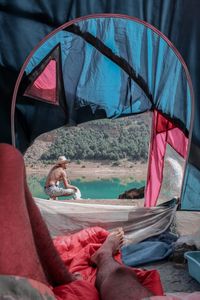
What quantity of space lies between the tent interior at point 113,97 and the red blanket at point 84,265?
26 centimetres

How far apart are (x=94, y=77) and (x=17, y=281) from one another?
2676 millimetres

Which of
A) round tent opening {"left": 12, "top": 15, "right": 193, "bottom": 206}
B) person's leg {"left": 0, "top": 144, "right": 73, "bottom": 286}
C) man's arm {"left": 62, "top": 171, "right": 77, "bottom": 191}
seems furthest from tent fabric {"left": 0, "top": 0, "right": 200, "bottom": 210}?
man's arm {"left": 62, "top": 171, "right": 77, "bottom": 191}

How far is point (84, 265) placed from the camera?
99.4 inches

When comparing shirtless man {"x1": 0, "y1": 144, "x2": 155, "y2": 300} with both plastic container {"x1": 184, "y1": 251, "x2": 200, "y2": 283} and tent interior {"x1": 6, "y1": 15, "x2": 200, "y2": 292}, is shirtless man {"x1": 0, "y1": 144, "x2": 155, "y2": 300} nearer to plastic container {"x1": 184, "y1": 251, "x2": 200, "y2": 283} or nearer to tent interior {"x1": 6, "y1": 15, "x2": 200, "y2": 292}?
plastic container {"x1": 184, "y1": 251, "x2": 200, "y2": 283}

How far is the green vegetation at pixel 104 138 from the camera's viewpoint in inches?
167

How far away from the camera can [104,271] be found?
5.62 ft

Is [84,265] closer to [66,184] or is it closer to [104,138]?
[66,184]

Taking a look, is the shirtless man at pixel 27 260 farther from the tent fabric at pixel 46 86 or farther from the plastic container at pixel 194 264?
the tent fabric at pixel 46 86

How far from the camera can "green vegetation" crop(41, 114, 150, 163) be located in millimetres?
4246

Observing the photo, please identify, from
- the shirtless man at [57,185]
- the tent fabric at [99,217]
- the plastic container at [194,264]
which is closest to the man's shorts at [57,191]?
the shirtless man at [57,185]

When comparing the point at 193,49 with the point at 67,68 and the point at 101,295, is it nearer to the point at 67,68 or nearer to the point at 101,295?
the point at 67,68

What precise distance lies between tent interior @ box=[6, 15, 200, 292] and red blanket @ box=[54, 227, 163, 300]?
26 cm

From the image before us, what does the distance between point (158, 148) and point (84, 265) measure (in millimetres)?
1491

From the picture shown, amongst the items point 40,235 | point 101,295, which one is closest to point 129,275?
point 101,295
